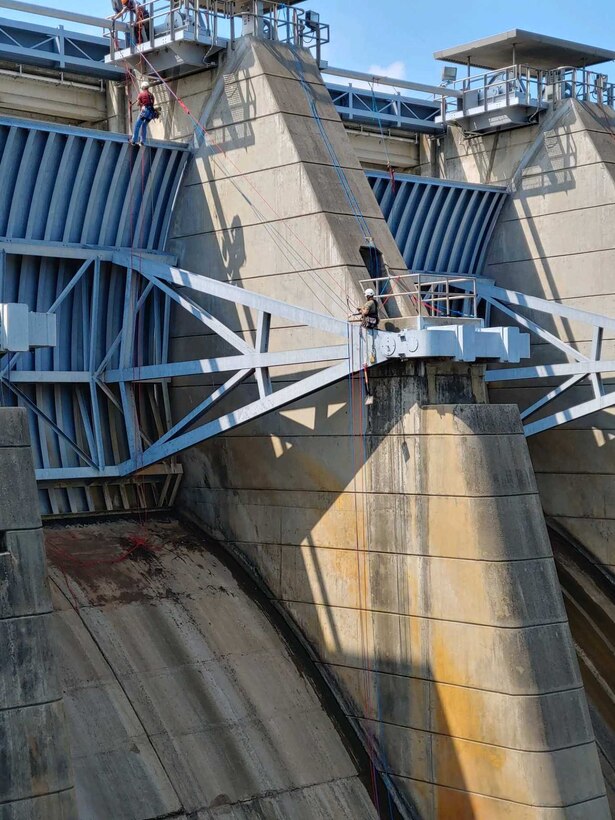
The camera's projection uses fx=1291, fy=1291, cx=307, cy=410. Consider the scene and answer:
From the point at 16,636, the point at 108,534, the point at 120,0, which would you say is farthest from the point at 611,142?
the point at 16,636

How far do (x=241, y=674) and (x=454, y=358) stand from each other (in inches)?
249

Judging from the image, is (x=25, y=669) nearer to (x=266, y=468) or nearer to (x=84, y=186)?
(x=266, y=468)

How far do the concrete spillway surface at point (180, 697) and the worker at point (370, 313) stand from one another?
5.70 m

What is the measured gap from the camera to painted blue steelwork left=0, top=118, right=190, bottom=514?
73.7ft

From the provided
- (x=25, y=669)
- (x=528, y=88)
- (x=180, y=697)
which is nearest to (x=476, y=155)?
(x=528, y=88)

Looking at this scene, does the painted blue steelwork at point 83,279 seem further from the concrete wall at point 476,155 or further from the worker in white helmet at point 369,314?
the concrete wall at point 476,155

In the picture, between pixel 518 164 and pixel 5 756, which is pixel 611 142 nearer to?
pixel 518 164

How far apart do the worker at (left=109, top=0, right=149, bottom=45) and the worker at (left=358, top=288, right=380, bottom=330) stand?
7.62 meters

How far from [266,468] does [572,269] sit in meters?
9.40

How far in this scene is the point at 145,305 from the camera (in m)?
24.6

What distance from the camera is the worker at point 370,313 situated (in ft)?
66.5

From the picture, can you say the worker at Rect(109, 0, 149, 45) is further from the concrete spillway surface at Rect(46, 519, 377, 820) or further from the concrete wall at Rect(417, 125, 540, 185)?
the concrete wall at Rect(417, 125, 540, 185)

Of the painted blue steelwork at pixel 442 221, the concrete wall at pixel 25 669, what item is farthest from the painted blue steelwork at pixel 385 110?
the concrete wall at pixel 25 669

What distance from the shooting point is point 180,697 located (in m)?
20.4
